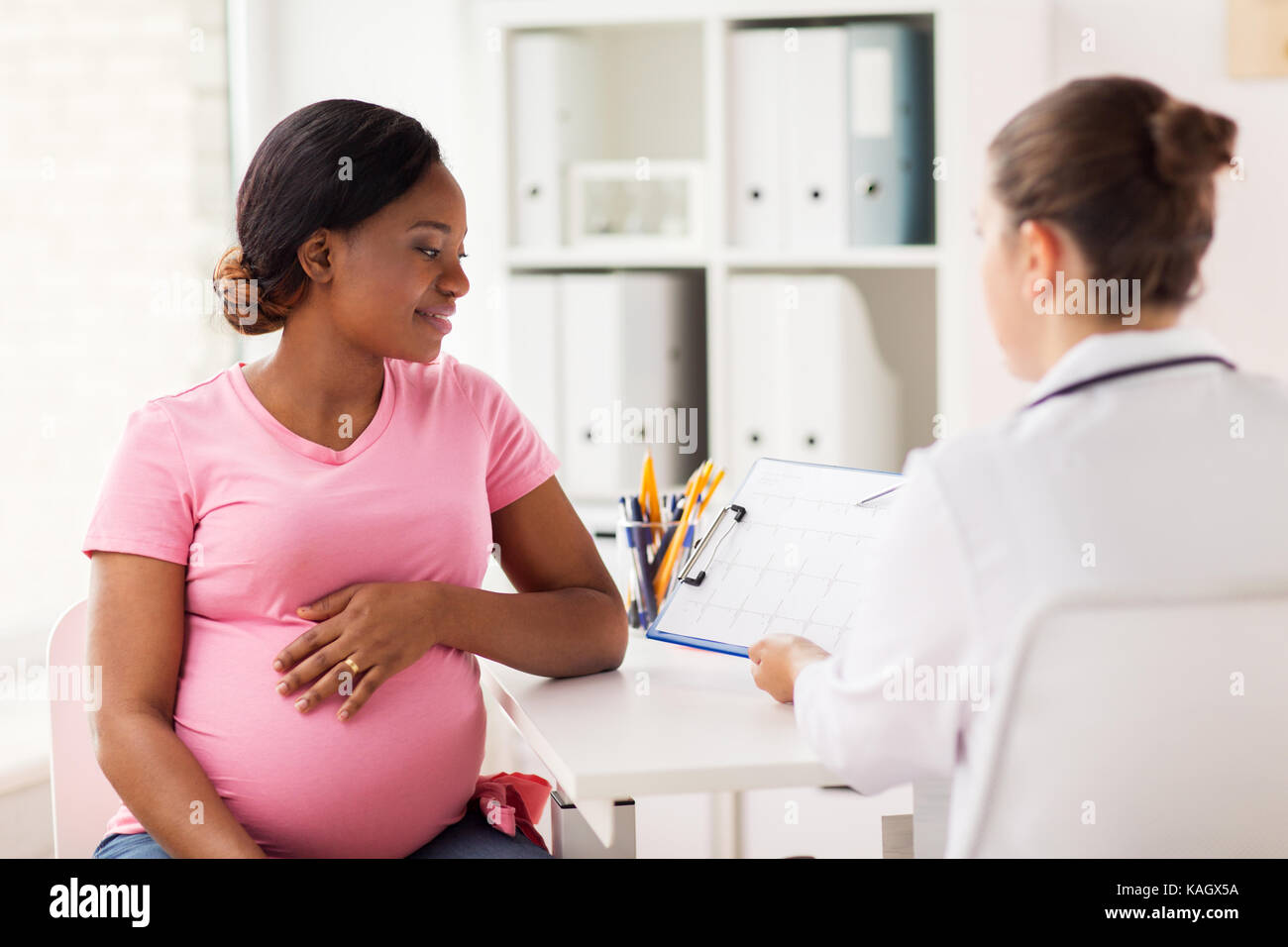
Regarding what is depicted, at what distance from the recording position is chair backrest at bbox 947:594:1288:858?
0.83 metres

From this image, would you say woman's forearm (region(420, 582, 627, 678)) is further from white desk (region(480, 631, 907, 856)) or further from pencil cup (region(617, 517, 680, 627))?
pencil cup (region(617, 517, 680, 627))

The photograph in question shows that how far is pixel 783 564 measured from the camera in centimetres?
132

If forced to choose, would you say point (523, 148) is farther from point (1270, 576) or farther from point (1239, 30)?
point (1270, 576)

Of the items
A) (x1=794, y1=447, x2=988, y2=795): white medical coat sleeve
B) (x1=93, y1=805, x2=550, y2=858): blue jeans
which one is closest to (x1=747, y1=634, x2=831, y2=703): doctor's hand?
(x1=794, y1=447, x2=988, y2=795): white medical coat sleeve

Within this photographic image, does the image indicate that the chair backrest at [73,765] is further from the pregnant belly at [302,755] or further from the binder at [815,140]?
the binder at [815,140]

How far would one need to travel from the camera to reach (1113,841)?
2.78ft

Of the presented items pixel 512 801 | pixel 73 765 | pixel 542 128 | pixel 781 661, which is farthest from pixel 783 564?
pixel 542 128

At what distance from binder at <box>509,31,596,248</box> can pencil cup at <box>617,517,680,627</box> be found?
1023 millimetres

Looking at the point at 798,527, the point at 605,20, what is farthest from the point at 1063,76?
the point at 798,527

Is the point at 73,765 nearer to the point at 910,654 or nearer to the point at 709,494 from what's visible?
the point at 709,494

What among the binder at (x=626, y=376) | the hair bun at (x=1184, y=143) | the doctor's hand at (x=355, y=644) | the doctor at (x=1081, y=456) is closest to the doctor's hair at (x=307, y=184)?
the doctor's hand at (x=355, y=644)

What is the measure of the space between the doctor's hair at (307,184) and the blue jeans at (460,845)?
0.50 m

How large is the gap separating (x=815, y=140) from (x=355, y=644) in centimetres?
144
